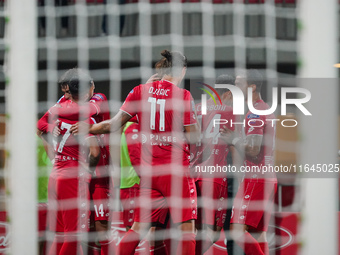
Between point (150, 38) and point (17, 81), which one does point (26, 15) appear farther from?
point (150, 38)

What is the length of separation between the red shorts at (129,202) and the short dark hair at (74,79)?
605 mm

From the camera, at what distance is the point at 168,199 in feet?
7.60

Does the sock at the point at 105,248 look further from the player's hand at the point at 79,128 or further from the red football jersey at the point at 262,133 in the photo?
the red football jersey at the point at 262,133

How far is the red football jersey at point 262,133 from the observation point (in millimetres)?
2424

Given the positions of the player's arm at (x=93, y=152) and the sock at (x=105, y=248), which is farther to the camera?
the sock at (x=105, y=248)

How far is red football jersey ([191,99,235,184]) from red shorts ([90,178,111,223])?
515mm

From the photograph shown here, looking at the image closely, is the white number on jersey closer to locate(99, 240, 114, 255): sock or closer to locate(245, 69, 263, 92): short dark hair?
locate(245, 69, 263, 92): short dark hair

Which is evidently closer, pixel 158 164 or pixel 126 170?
pixel 158 164

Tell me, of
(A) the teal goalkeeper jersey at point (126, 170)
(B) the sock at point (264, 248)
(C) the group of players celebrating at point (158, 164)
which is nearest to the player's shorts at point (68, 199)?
(C) the group of players celebrating at point (158, 164)

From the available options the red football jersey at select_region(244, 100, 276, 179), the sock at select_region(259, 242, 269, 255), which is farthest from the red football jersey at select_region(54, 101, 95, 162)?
the sock at select_region(259, 242, 269, 255)

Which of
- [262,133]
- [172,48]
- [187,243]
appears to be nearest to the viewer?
[187,243]

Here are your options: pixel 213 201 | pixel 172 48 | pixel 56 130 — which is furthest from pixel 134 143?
pixel 172 48

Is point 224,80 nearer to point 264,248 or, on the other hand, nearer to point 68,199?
point 264,248

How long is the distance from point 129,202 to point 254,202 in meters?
0.69
